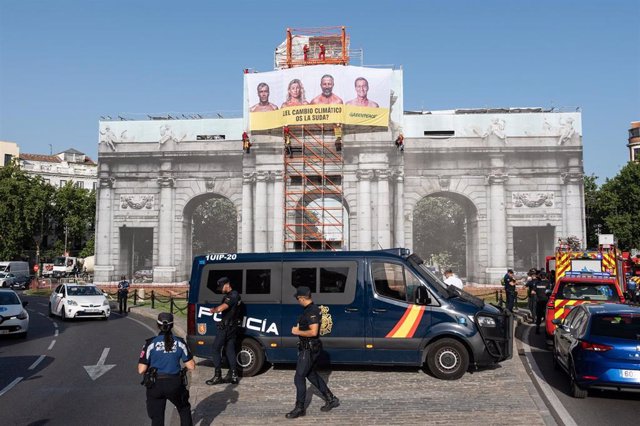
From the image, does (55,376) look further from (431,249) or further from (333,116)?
(431,249)

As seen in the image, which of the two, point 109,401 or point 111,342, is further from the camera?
point 111,342

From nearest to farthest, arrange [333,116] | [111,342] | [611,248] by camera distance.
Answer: [111,342]
[611,248]
[333,116]

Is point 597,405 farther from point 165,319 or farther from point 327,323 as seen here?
point 165,319

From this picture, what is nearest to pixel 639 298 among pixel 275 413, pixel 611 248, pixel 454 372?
pixel 611 248

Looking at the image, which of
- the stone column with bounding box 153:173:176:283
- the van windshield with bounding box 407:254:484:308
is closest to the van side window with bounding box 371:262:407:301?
the van windshield with bounding box 407:254:484:308

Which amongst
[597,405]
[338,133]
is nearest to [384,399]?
[597,405]

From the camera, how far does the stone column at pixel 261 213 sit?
3897 cm

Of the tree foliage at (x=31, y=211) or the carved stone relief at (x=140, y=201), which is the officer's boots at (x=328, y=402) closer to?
the carved stone relief at (x=140, y=201)

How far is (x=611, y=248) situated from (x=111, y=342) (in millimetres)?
16548

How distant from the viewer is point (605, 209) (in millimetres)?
55219

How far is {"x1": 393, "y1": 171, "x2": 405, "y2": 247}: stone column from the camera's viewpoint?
3875 cm

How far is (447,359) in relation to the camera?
10258mm

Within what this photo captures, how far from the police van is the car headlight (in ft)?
0.06

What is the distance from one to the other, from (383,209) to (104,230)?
812 inches
